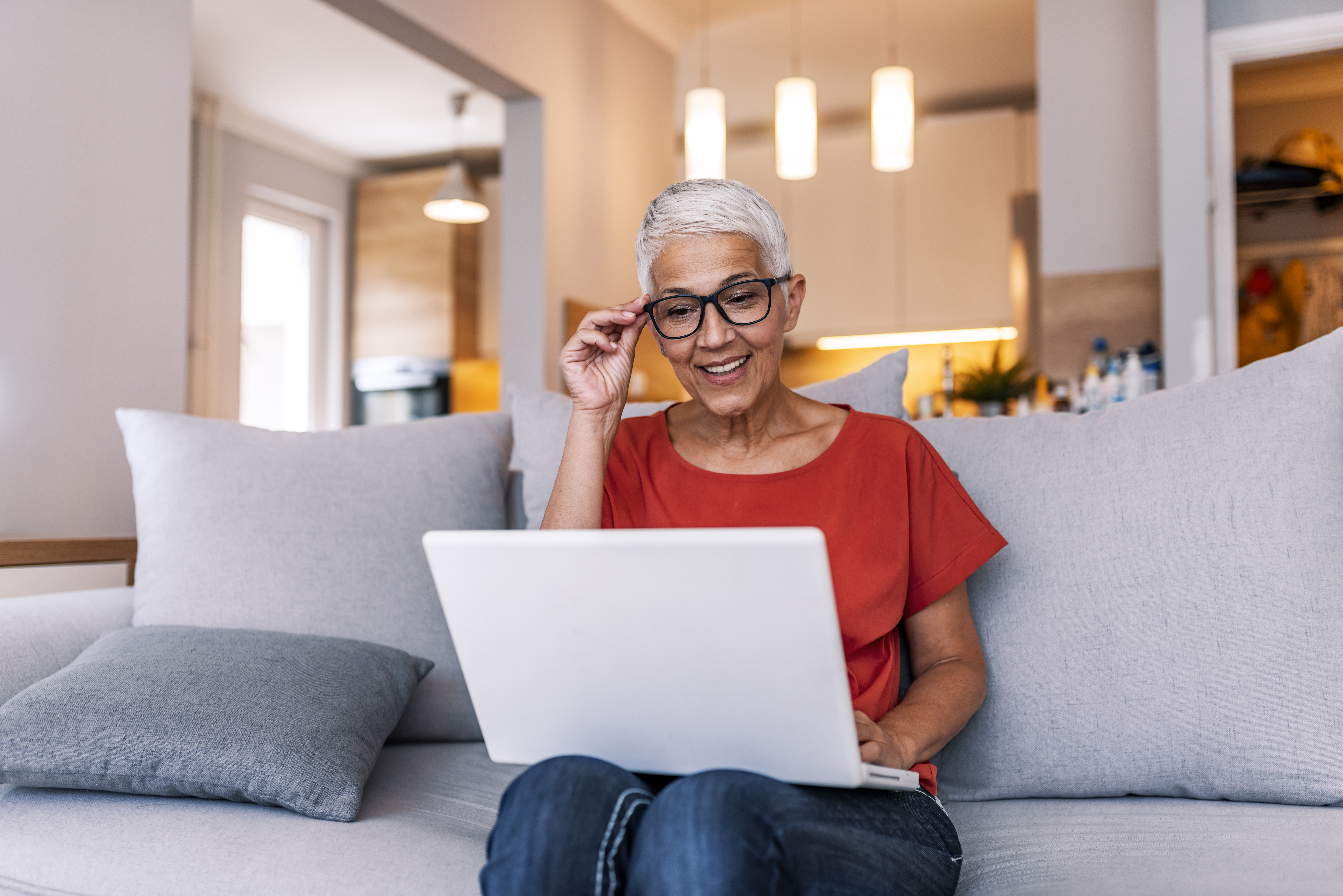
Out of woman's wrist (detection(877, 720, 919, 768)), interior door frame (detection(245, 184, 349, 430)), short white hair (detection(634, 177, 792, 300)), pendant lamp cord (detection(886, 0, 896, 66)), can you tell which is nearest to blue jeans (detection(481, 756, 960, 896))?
woman's wrist (detection(877, 720, 919, 768))

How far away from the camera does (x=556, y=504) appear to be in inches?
54.9

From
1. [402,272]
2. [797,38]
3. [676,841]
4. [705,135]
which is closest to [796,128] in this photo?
[705,135]

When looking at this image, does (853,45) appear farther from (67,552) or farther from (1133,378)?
(67,552)

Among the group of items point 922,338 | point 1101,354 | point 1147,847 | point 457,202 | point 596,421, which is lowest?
point 1147,847

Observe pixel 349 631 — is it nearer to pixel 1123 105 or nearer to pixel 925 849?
pixel 925 849

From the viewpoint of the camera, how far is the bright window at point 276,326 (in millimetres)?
5738

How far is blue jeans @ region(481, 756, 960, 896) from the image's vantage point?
854mm

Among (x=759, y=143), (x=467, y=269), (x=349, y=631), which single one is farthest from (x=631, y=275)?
(x=349, y=631)

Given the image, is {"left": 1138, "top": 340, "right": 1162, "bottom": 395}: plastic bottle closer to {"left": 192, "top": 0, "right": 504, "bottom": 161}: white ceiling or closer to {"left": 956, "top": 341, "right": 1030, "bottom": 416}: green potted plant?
{"left": 956, "top": 341, "right": 1030, "bottom": 416}: green potted plant

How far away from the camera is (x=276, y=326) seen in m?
5.95

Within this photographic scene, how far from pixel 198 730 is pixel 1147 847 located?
1055 mm

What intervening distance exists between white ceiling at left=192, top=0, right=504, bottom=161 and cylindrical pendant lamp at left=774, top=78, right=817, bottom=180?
4.38ft

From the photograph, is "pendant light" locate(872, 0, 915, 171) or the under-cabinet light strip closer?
"pendant light" locate(872, 0, 915, 171)

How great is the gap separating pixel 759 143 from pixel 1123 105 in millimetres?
2949
